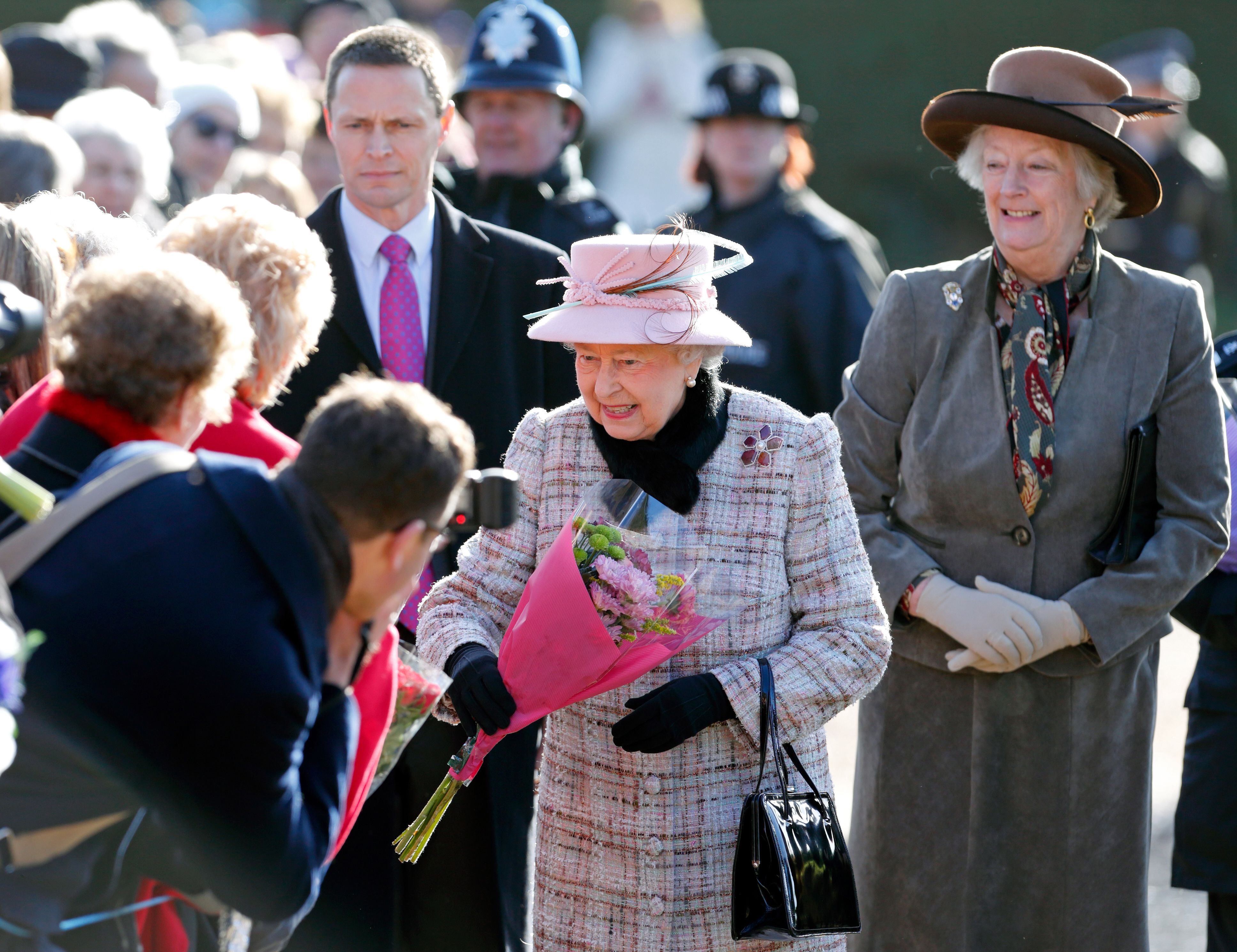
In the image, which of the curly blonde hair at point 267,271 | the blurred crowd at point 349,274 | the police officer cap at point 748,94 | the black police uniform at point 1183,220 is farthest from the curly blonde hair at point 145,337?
the black police uniform at point 1183,220

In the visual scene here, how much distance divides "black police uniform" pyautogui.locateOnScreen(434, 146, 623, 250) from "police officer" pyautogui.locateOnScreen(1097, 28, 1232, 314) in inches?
202

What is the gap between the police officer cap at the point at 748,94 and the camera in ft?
22.2

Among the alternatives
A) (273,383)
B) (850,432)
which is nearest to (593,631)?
(273,383)

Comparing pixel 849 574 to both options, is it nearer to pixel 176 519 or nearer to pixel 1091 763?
pixel 1091 763

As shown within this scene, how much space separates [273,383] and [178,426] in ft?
2.30

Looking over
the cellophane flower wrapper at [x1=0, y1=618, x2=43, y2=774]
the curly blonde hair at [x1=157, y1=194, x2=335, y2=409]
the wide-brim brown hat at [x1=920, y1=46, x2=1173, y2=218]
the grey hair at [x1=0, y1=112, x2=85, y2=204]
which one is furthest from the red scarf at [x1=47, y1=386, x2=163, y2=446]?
the grey hair at [x1=0, y1=112, x2=85, y2=204]

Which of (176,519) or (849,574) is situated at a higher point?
(176,519)

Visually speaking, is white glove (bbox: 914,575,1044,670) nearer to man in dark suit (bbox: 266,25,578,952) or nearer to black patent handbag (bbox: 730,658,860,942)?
black patent handbag (bbox: 730,658,860,942)

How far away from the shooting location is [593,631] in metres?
2.69

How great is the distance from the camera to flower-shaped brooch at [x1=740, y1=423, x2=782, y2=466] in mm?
2998

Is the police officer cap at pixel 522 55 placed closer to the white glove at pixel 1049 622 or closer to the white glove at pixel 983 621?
the white glove at pixel 983 621

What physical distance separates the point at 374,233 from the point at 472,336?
0.39 metres

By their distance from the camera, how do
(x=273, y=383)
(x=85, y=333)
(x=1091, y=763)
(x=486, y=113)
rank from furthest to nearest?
1. (x=486, y=113)
2. (x=1091, y=763)
3. (x=273, y=383)
4. (x=85, y=333)

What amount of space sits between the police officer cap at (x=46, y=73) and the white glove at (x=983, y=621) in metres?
5.12
